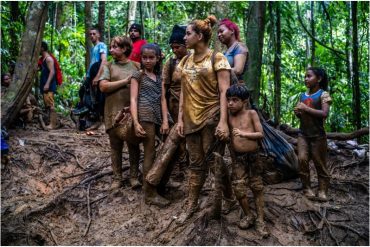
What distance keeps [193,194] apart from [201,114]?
3.20ft

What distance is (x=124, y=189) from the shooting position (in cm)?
567

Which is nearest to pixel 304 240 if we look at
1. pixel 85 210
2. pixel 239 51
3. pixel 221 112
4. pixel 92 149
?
pixel 221 112

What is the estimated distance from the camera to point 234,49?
516cm

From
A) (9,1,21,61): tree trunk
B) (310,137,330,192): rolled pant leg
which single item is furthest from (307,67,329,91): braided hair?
(9,1,21,61): tree trunk

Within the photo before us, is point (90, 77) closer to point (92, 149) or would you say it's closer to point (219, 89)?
point (92, 149)

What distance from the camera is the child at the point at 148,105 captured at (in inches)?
198

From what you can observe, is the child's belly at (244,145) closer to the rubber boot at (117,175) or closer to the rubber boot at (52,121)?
the rubber boot at (117,175)

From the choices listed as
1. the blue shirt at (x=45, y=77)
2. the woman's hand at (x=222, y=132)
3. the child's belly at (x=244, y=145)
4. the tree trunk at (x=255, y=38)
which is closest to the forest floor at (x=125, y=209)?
the child's belly at (x=244, y=145)

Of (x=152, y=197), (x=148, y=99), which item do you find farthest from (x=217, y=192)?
(x=148, y=99)

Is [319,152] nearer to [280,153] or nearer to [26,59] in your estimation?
[280,153]

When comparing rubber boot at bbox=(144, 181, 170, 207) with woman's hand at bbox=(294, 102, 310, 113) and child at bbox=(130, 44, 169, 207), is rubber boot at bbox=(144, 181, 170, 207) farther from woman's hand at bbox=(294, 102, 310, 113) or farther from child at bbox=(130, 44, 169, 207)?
woman's hand at bbox=(294, 102, 310, 113)

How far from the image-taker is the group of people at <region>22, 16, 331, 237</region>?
426cm

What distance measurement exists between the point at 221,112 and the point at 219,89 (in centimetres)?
27

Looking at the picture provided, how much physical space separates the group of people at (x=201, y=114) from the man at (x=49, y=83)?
3.74m
